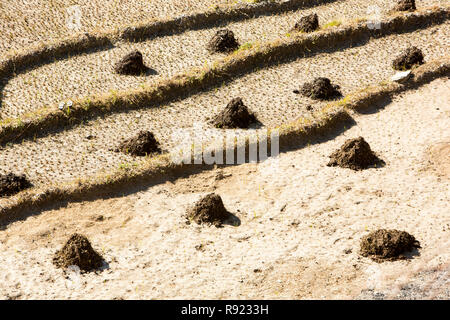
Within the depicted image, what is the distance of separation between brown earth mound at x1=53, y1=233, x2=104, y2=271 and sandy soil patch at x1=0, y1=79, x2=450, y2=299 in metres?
0.23

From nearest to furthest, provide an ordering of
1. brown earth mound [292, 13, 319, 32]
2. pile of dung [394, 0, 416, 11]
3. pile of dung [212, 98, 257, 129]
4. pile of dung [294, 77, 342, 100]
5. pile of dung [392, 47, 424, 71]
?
pile of dung [212, 98, 257, 129], pile of dung [294, 77, 342, 100], pile of dung [392, 47, 424, 71], brown earth mound [292, 13, 319, 32], pile of dung [394, 0, 416, 11]

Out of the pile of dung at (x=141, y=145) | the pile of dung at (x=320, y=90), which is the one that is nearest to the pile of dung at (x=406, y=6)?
the pile of dung at (x=320, y=90)

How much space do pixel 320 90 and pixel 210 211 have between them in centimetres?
605

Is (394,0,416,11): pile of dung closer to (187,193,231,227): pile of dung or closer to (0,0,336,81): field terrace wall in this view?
(0,0,336,81): field terrace wall

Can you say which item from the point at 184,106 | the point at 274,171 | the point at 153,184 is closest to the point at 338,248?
the point at 274,171

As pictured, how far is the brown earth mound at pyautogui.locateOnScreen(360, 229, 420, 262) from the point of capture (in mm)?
13406

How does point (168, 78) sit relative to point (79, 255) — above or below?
above

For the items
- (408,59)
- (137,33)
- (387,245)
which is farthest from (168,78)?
(387,245)

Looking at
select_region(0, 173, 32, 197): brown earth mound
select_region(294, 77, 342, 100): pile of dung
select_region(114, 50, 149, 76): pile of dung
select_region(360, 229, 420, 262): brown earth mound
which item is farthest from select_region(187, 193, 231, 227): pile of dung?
select_region(114, 50, 149, 76): pile of dung

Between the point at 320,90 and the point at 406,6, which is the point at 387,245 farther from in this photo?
the point at 406,6

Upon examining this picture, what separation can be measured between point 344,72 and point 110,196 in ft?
27.9

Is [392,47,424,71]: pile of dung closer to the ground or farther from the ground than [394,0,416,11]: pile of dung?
closer to the ground

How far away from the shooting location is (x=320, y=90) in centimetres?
1902

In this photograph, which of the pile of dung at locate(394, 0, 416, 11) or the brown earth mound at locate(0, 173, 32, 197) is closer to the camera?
the brown earth mound at locate(0, 173, 32, 197)
